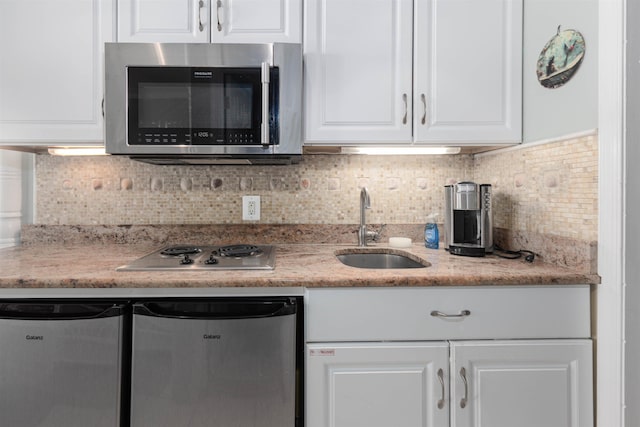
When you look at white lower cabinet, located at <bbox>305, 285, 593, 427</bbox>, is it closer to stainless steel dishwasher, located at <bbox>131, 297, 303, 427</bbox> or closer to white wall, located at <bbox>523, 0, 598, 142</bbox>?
stainless steel dishwasher, located at <bbox>131, 297, 303, 427</bbox>

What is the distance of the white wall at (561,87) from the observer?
1.13 metres

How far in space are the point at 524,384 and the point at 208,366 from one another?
99 cm

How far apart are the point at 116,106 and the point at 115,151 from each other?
0.53 ft

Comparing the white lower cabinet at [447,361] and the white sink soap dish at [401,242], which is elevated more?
the white sink soap dish at [401,242]

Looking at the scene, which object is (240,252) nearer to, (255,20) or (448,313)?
(448,313)

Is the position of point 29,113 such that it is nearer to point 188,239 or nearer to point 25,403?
point 188,239

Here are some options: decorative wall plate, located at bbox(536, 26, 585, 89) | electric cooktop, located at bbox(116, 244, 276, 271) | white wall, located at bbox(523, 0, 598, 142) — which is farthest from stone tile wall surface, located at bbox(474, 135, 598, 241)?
electric cooktop, located at bbox(116, 244, 276, 271)

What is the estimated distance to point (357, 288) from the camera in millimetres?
1135

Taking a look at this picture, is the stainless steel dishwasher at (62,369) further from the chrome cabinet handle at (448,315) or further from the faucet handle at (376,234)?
the faucet handle at (376,234)

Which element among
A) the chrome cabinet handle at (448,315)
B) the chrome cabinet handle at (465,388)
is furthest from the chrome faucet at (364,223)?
the chrome cabinet handle at (465,388)

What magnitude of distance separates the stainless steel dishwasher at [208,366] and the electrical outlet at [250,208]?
708 mm

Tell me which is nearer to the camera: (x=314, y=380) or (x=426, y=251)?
(x=314, y=380)

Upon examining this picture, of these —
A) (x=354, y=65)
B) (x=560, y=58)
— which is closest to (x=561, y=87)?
(x=560, y=58)

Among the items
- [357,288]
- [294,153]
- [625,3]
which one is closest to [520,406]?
[357,288]
